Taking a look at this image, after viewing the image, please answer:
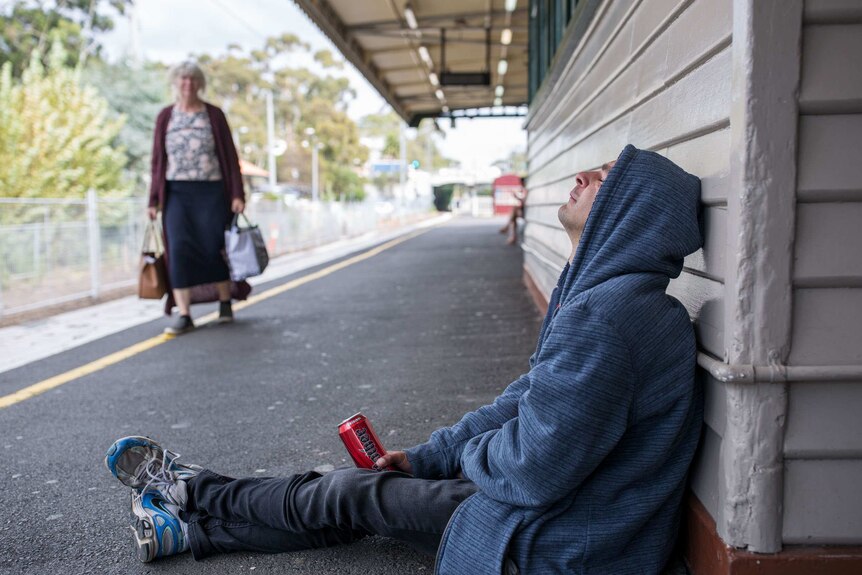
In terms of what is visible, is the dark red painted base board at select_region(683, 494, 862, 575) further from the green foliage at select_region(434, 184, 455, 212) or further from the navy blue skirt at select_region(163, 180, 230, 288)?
the green foliage at select_region(434, 184, 455, 212)

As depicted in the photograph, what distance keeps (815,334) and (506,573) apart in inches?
35.3

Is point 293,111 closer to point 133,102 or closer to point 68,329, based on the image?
point 133,102

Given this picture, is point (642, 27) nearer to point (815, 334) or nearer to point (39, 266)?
point (815, 334)

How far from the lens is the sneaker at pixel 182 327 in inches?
249

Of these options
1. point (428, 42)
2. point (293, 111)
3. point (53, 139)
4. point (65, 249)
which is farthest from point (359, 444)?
point (293, 111)

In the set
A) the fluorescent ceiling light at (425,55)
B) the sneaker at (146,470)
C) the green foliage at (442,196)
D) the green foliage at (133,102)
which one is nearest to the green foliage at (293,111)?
the green foliage at (442,196)

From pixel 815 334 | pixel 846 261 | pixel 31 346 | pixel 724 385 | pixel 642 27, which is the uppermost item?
pixel 642 27

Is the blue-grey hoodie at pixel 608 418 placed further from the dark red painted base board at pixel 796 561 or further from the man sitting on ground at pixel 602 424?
the dark red painted base board at pixel 796 561

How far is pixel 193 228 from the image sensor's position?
6309 millimetres

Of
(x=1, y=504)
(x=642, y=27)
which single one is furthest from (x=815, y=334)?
(x=1, y=504)

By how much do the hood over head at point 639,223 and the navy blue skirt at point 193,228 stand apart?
480 cm

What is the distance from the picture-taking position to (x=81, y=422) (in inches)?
154

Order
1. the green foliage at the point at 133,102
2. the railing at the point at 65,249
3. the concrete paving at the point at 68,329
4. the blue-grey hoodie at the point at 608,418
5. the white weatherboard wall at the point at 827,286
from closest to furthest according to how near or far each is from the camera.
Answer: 1. the white weatherboard wall at the point at 827,286
2. the blue-grey hoodie at the point at 608,418
3. the concrete paving at the point at 68,329
4. the railing at the point at 65,249
5. the green foliage at the point at 133,102

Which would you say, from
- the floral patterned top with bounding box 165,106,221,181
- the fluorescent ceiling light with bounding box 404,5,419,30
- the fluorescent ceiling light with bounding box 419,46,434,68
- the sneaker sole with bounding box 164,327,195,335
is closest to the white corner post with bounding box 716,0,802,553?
the floral patterned top with bounding box 165,106,221,181
